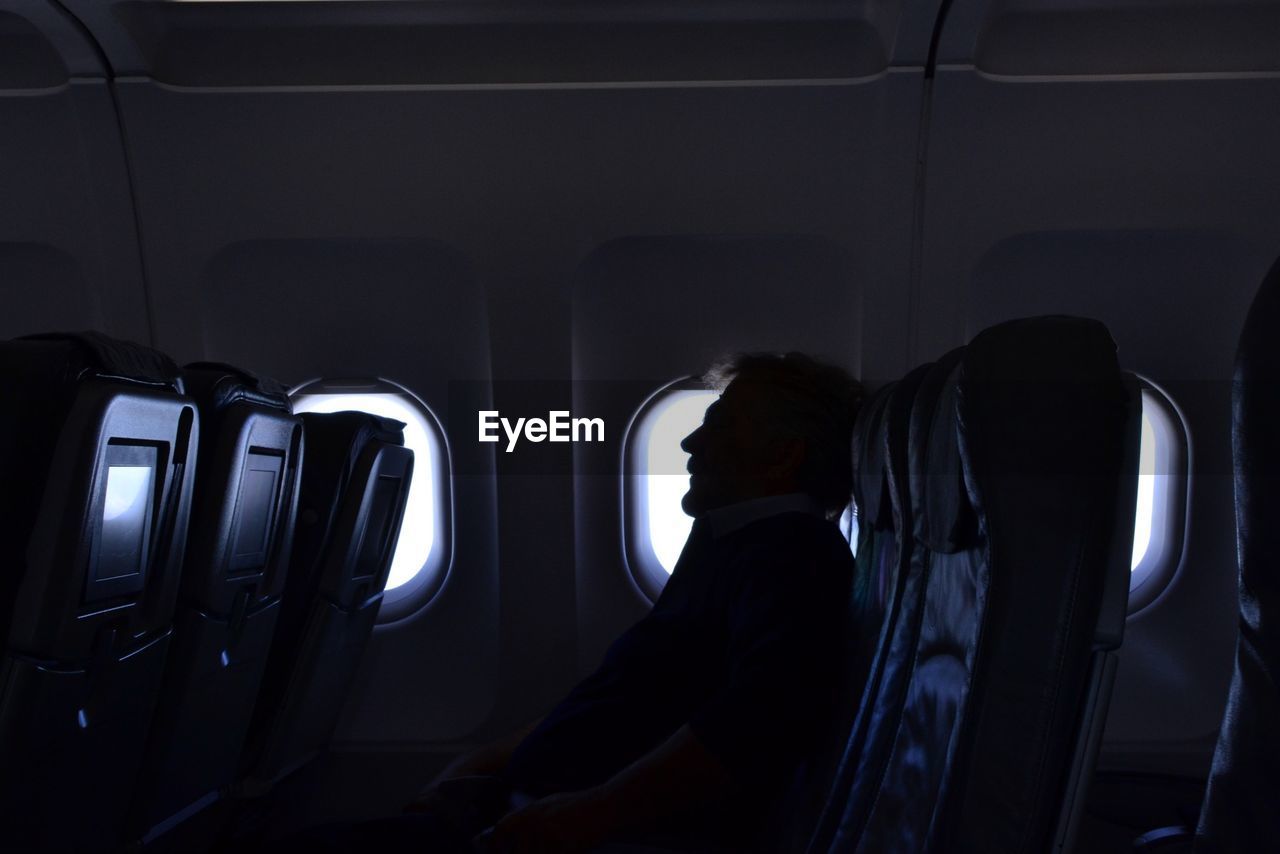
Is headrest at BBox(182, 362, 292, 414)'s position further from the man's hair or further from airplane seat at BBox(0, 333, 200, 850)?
the man's hair

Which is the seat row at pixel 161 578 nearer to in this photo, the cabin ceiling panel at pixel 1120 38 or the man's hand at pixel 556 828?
the man's hand at pixel 556 828

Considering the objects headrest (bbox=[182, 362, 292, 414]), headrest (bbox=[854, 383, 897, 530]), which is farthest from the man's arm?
headrest (bbox=[182, 362, 292, 414])

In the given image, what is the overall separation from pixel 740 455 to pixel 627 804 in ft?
2.68

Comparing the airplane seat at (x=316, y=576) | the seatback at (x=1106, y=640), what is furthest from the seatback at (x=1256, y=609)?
the airplane seat at (x=316, y=576)

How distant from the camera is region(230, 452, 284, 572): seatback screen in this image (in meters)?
2.10

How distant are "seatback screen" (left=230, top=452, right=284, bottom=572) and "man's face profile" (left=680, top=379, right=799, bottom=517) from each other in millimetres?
937

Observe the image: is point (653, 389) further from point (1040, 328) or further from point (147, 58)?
point (1040, 328)

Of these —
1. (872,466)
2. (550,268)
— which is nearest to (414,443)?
(550,268)

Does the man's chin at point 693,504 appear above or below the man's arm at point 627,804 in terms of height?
above

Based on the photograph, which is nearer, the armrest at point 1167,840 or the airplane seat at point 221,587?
the armrest at point 1167,840

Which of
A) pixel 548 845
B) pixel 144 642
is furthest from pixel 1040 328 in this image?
pixel 144 642

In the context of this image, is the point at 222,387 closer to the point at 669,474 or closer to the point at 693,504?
the point at 693,504

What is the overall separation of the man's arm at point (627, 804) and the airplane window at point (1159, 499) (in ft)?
7.05

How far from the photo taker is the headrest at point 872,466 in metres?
1.80
